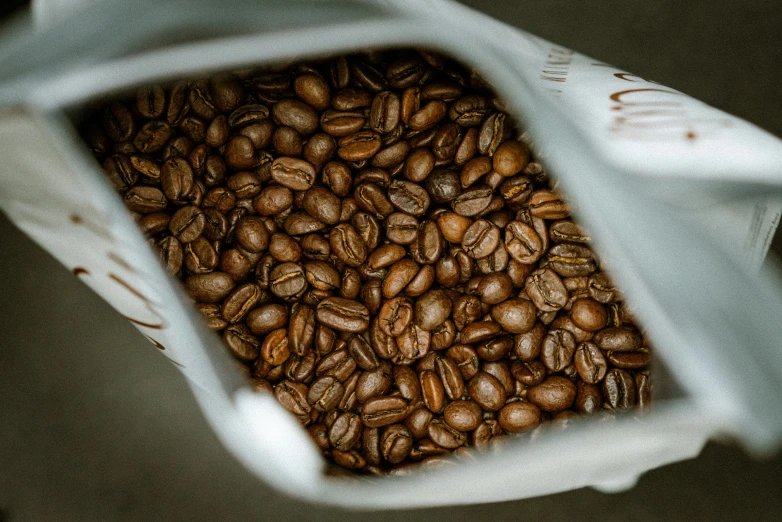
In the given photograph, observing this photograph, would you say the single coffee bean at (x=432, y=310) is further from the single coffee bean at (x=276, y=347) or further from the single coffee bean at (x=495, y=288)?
the single coffee bean at (x=276, y=347)

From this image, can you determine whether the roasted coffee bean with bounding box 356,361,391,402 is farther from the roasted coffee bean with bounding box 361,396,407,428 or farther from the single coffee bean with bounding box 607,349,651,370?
the single coffee bean with bounding box 607,349,651,370

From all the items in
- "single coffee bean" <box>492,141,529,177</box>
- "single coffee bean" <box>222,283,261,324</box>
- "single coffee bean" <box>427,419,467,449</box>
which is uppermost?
"single coffee bean" <box>492,141,529,177</box>

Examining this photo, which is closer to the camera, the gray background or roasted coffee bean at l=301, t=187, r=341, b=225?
roasted coffee bean at l=301, t=187, r=341, b=225

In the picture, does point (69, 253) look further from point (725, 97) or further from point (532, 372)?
point (725, 97)

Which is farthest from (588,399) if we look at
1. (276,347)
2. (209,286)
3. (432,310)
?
(209,286)

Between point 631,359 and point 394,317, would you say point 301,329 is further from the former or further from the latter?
point 631,359

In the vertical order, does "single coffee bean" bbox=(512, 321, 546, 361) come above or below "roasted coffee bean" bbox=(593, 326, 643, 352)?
below

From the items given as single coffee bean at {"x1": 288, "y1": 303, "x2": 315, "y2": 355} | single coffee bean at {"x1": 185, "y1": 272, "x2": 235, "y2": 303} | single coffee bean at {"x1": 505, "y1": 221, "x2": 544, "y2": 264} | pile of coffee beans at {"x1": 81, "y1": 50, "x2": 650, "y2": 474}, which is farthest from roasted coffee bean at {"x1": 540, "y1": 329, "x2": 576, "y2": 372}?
single coffee bean at {"x1": 185, "y1": 272, "x2": 235, "y2": 303}

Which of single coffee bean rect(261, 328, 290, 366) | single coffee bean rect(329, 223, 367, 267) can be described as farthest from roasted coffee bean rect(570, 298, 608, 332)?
single coffee bean rect(261, 328, 290, 366)
